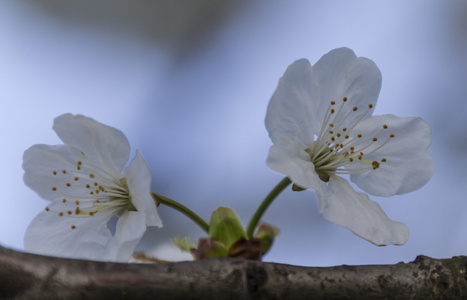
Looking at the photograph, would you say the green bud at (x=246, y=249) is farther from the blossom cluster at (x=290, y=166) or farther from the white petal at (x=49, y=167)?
the white petal at (x=49, y=167)

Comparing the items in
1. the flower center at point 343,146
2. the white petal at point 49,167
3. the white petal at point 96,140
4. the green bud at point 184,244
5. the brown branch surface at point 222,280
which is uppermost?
the flower center at point 343,146

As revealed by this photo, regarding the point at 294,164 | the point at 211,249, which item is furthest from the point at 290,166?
the point at 211,249

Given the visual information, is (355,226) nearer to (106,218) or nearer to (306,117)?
(306,117)

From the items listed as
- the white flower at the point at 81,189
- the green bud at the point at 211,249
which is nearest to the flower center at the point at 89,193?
the white flower at the point at 81,189

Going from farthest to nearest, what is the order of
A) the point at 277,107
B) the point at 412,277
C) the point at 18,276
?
the point at 277,107, the point at 412,277, the point at 18,276

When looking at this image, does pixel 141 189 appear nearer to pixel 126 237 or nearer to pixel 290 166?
pixel 126 237

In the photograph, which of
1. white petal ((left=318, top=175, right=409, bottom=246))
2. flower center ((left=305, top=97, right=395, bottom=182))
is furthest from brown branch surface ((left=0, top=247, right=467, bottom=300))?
flower center ((left=305, top=97, right=395, bottom=182))

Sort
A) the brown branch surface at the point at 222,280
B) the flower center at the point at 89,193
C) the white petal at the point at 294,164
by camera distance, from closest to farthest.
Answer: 1. the brown branch surface at the point at 222,280
2. the white petal at the point at 294,164
3. the flower center at the point at 89,193

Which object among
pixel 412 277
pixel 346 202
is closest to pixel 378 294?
pixel 412 277

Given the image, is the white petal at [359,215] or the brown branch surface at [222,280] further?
the white petal at [359,215]
